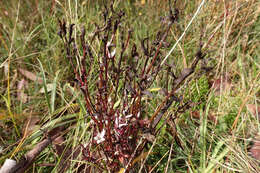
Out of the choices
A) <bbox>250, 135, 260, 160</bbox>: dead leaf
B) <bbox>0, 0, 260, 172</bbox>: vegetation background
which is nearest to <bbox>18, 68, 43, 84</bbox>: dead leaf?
<bbox>0, 0, 260, 172</bbox>: vegetation background

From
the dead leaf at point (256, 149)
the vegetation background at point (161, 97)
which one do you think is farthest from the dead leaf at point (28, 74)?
the dead leaf at point (256, 149)

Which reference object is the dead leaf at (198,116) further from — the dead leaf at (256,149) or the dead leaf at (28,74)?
the dead leaf at (28,74)

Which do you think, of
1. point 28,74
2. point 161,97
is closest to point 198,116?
point 161,97

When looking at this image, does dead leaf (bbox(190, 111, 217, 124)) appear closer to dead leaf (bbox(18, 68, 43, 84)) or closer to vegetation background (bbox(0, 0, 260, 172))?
vegetation background (bbox(0, 0, 260, 172))

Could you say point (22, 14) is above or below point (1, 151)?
above

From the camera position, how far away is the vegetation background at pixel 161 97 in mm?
1289

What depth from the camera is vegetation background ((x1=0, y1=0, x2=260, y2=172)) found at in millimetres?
1289

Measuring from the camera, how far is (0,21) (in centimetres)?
220

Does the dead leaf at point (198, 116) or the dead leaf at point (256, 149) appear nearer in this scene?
the dead leaf at point (256, 149)

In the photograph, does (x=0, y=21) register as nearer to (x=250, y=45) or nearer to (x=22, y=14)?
(x=22, y=14)

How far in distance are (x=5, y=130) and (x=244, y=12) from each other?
6.84 feet

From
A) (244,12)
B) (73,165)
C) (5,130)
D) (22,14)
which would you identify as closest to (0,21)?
(22,14)

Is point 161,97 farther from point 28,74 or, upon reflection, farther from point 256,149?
point 28,74

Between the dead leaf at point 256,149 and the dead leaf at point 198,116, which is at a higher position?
the dead leaf at point 198,116
